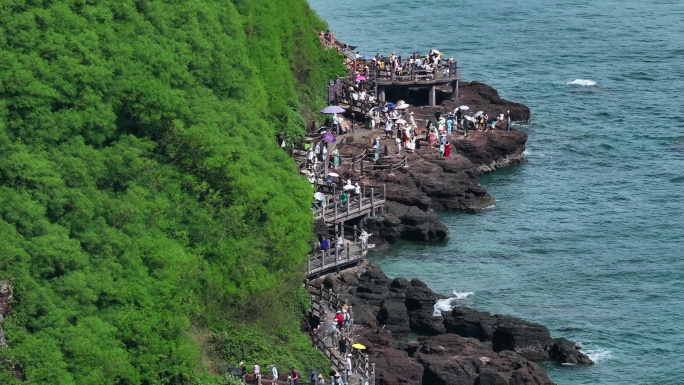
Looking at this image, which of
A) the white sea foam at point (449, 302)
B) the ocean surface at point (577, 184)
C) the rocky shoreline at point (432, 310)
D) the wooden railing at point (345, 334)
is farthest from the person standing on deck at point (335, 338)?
the ocean surface at point (577, 184)

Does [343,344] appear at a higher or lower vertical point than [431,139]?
lower

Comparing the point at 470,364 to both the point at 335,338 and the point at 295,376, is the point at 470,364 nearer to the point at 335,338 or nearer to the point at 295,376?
the point at 335,338

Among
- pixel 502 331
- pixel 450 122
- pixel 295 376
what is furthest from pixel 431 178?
pixel 295 376

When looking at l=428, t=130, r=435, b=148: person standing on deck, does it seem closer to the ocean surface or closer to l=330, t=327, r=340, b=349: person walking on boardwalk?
the ocean surface

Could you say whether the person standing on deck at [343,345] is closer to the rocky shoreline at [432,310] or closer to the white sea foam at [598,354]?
the rocky shoreline at [432,310]

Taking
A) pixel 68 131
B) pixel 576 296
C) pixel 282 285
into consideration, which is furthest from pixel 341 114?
pixel 68 131

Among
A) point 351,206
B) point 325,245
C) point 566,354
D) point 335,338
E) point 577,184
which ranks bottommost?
point 577,184

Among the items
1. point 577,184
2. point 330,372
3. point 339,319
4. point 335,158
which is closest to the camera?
point 330,372

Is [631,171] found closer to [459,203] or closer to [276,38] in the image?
[459,203]

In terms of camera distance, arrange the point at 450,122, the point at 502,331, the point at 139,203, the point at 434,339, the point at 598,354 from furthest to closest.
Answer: the point at 450,122 < the point at 502,331 < the point at 598,354 < the point at 434,339 < the point at 139,203
